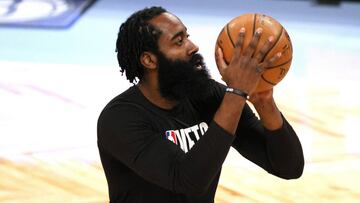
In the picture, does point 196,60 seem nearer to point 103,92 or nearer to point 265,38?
point 265,38

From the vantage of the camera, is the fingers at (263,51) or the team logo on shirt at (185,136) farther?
the team logo on shirt at (185,136)

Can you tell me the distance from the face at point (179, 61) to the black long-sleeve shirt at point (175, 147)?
10 cm

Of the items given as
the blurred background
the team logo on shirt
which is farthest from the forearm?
the blurred background

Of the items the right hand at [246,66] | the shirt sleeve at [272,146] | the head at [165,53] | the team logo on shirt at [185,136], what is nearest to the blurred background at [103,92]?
Result: the shirt sleeve at [272,146]

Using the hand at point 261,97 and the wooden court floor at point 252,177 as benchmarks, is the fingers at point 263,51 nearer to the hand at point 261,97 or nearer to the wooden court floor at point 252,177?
the hand at point 261,97

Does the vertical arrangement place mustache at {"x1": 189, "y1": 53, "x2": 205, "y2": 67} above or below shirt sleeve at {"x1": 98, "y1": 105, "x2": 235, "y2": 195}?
above

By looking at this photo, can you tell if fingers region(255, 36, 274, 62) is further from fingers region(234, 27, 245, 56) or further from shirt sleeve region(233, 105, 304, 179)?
shirt sleeve region(233, 105, 304, 179)

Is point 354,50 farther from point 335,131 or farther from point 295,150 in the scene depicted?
point 295,150

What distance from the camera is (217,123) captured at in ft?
7.21

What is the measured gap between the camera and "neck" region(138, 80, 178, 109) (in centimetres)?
248

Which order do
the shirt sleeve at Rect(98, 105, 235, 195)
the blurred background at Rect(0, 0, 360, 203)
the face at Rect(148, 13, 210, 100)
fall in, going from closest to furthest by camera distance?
the shirt sleeve at Rect(98, 105, 235, 195), the face at Rect(148, 13, 210, 100), the blurred background at Rect(0, 0, 360, 203)

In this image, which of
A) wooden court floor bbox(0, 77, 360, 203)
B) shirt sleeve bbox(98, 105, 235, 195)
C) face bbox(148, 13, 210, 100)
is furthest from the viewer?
wooden court floor bbox(0, 77, 360, 203)

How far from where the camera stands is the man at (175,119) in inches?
86.6

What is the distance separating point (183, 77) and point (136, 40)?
0.71 ft
